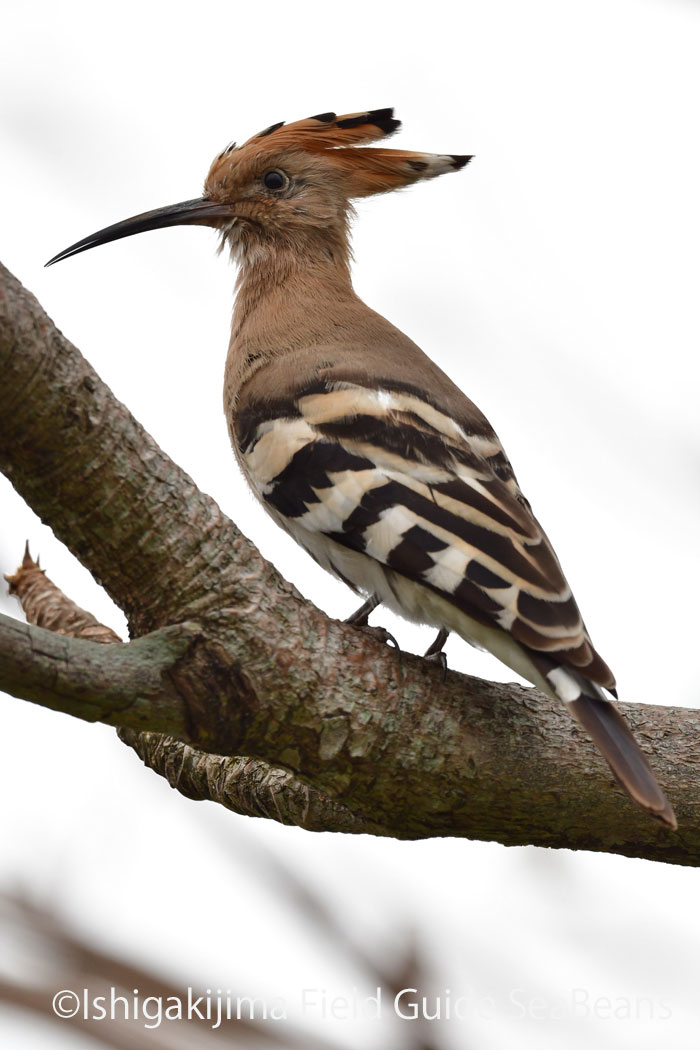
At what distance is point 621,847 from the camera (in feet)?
7.29

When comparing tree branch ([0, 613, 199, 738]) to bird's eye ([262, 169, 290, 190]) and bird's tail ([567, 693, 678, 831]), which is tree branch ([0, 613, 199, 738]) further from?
bird's eye ([262, 169, 290, 190])

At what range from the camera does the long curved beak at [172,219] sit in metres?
3.34

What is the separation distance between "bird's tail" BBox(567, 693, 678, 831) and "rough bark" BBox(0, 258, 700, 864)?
150mm

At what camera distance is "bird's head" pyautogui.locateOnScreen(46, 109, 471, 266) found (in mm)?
3387

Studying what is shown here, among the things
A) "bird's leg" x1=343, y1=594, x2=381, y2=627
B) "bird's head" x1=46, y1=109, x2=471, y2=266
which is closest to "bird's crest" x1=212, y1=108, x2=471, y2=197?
"bird's head" x1=46, y1=109, x2=471, y2=266

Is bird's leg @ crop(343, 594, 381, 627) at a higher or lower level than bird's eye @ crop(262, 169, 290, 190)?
lower

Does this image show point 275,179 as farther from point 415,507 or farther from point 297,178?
point 415,507

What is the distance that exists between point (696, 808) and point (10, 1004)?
4.14 feet

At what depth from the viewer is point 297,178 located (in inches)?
134

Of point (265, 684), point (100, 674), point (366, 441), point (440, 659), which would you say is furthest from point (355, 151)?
point (100, 674)

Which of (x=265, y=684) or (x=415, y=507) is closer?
(x=265, y=684)

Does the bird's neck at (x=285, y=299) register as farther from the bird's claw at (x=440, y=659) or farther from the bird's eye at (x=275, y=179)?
the bird's claw at (x=440, y=659)

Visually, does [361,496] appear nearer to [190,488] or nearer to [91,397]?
[190,488]

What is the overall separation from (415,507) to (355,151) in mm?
1477
